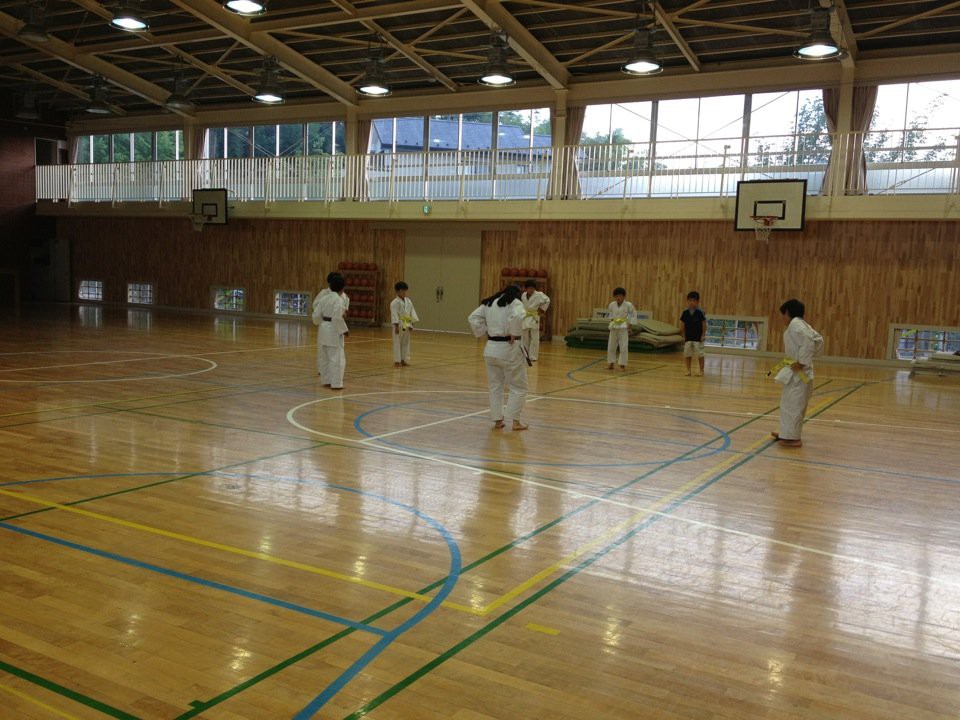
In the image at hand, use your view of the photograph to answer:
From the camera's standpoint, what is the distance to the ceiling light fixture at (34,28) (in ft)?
57.1

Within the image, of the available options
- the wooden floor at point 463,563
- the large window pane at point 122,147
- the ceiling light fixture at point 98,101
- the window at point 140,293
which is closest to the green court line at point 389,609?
the wooden floor at point 463,563

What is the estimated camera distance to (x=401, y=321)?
561 inches

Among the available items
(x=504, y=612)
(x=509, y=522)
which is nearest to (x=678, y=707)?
(x=504, y=612)

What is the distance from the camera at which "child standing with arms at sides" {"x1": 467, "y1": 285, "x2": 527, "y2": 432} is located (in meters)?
8.95

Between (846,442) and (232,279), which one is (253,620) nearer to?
(846,442)

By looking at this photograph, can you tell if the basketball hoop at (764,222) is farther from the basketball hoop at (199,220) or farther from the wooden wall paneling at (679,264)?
the basketball hoop at (199,220)

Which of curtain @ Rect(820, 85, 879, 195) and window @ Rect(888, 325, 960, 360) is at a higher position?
curtain @ Rect(820, 85, 879, 195)

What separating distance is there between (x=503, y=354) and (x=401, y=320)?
5530 mm

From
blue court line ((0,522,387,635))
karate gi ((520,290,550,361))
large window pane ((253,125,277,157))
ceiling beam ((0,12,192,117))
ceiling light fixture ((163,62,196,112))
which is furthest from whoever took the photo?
large window pane ((253,125,277,157))

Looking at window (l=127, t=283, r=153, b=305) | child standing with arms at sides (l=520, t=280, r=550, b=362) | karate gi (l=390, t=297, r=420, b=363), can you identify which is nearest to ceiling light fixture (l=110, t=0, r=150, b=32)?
karate gi (l=390, t=297, r=420, b=363)

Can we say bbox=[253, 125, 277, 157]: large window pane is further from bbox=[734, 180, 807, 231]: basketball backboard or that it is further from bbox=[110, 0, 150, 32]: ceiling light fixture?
bbox=[734, 180, 807, 231]: basketball backboard

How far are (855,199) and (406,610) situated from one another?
15.9 meters

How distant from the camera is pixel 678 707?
329 centimetres

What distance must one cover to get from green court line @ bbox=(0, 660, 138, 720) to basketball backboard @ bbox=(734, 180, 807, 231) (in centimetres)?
1707
